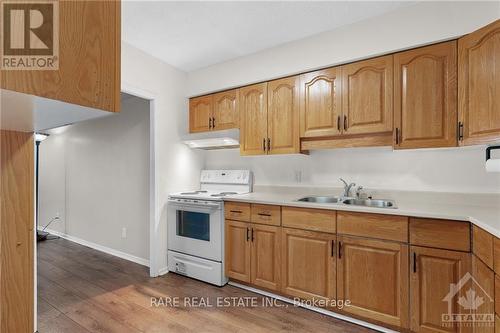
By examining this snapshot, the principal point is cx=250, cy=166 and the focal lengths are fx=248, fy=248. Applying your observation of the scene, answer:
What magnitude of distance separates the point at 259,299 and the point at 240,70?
243cm

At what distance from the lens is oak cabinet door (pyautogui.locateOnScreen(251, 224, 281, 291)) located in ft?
7.57

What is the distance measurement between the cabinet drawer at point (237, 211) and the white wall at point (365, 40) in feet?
4.47

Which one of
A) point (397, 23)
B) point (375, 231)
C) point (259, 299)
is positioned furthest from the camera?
point (259, 299)

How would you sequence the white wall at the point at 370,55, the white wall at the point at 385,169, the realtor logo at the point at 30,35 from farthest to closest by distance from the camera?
the white wall at the point at 385,169 → the white wall at the point at 370,55 → the realtor logo at the point at 30,35

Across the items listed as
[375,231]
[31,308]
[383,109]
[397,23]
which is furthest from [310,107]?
[31,308]

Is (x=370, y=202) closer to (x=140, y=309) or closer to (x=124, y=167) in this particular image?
(x=140, y=309)

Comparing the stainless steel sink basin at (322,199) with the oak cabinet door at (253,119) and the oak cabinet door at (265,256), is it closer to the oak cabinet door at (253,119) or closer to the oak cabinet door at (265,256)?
the oak cabinet door at (265,256)

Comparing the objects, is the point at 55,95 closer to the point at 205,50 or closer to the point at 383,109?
the point at 383,109

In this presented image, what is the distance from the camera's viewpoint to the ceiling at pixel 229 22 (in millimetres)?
2012

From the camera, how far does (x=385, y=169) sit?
2.36 meters

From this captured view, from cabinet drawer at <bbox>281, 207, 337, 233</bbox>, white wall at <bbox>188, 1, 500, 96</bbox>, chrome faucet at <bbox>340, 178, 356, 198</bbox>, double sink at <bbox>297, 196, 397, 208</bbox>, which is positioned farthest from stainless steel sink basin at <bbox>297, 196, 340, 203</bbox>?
white wall at <bbox>188, 1, 500, 96</bbox>

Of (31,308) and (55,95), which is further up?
(55,95)

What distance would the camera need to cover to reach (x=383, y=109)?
209cm

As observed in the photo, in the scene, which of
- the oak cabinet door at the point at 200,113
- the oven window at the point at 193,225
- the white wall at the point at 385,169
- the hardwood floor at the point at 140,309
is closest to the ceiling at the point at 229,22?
the oak cabinet door at the point at 200,113
